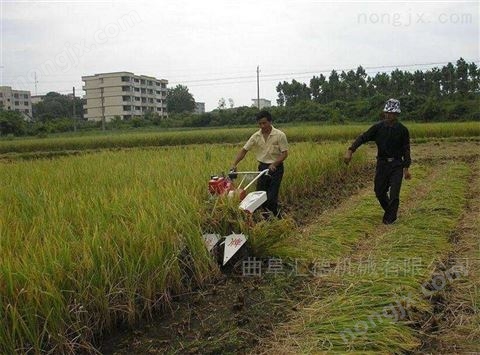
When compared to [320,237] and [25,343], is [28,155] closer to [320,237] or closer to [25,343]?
[320,237]

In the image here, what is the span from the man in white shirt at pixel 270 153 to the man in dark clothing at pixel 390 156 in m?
0.84

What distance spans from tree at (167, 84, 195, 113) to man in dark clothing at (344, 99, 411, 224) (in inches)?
2194

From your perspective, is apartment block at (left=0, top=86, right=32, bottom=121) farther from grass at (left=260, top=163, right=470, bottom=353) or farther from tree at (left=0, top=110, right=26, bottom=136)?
grass at (left=260, top=163, right=470, bottom=353)

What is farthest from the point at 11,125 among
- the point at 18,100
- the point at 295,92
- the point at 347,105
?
the point at 18,100

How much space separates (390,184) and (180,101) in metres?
56.0

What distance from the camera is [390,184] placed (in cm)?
564

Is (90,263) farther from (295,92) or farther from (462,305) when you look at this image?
(295,92)

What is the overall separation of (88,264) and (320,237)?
2815mm

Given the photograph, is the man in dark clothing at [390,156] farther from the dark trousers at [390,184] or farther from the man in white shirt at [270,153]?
the man in white shirt at [270,153]

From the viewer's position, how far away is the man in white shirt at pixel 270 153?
5.29 m

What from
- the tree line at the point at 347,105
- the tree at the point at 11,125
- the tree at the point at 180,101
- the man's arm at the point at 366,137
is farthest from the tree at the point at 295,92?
the man's arm at the point at 366,137

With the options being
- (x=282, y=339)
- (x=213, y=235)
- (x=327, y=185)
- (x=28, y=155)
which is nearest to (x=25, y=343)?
(x=282, y=339)

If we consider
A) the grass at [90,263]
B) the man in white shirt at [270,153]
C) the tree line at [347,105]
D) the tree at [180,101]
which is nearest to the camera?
the grass at [90,263]

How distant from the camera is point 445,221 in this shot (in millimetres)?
5359
